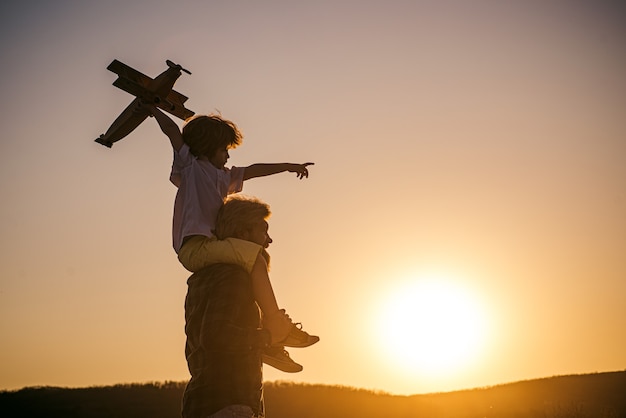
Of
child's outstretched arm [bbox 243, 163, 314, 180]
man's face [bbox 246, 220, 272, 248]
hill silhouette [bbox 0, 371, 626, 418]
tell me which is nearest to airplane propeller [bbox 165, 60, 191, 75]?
child's outstretched arm [bbox 243, 163, 314, 180]

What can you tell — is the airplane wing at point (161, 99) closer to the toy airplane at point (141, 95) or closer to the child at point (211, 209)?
the toy airplane at point (141, 95)

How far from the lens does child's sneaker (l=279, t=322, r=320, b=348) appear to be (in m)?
5.50

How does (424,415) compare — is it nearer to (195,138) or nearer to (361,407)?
(361,407)

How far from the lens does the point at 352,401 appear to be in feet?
73.4

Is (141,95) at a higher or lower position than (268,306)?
higher

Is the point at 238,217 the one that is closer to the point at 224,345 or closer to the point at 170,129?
the point at 224,345

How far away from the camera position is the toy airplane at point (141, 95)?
657 centimetres

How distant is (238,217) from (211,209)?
33cm

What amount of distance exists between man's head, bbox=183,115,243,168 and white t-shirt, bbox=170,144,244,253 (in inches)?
3.3

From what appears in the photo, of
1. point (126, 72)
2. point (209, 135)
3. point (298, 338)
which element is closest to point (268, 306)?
point (298, 338)

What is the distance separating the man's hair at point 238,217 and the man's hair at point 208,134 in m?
0.68

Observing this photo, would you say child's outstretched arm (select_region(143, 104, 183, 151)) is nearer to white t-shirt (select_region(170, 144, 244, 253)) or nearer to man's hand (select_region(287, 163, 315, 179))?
white t-shirt (select_region(170, 144, 244, 253))

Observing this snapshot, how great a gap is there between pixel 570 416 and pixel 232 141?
51.3 feet

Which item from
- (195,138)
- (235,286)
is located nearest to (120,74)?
(195,138)
